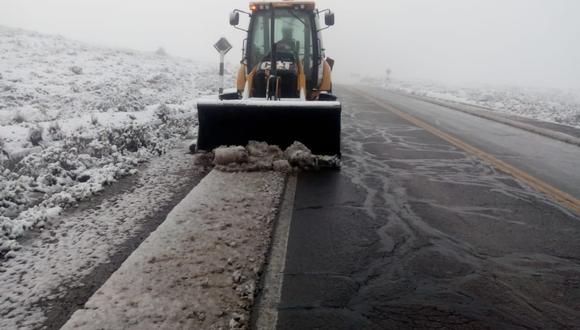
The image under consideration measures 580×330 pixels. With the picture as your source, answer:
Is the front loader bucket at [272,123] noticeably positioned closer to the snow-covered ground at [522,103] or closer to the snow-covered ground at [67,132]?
the snow-covered ground at [67,132]

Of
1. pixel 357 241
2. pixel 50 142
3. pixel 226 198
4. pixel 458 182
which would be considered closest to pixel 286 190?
pixel 226 198

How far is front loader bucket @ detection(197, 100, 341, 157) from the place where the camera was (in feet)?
22.1

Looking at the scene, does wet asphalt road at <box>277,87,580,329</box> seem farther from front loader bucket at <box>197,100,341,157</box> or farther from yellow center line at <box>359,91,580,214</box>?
front loader bucket at <box>197,100,341,157</box>

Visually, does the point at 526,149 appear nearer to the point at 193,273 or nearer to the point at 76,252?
the point at 193,273

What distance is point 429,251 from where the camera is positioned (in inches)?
149

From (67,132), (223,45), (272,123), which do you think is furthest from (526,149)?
(67,132)

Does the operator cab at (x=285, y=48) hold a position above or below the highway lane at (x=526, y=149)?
above

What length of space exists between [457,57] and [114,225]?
155 meters

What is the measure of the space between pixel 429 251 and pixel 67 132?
706cm

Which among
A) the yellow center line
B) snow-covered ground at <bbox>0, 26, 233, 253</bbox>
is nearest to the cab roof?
snow-covered ground at <bbox>0, 26, 233, 253</bbox>

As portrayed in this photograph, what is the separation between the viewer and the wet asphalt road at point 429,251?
112 inches

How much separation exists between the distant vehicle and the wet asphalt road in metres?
0.89

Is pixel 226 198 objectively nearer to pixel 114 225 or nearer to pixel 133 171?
pixel 114 225

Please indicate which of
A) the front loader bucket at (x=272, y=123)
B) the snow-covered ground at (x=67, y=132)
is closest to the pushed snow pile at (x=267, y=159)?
the front loader bucket at (x=272, y=123)
